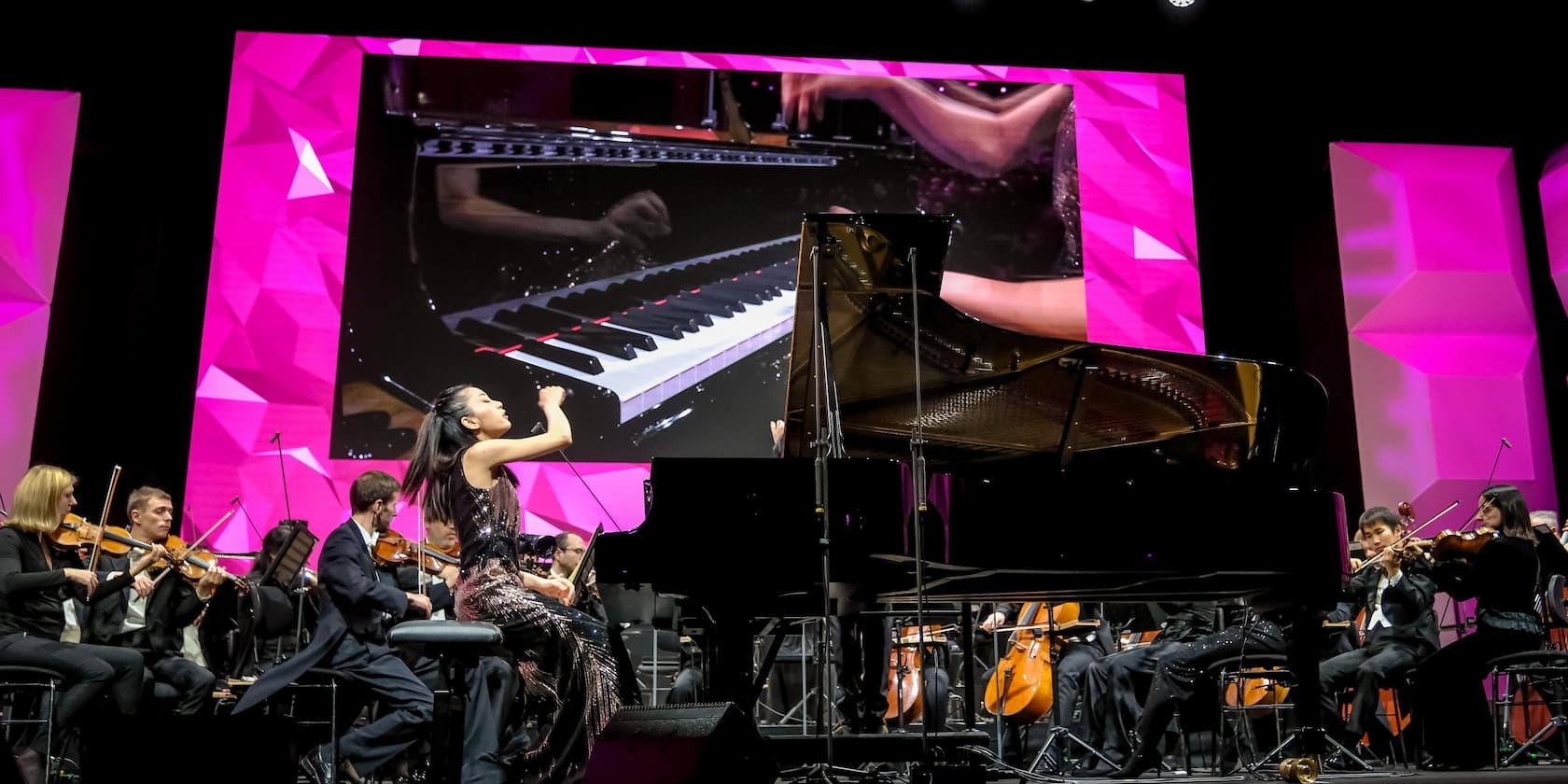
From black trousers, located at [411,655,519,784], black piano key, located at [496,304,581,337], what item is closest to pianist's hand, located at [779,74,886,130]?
black piano key, located at [496,304,581,337]

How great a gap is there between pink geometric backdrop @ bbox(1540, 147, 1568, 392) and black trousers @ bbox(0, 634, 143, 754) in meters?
10.4

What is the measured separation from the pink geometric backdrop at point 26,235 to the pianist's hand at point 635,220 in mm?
3965

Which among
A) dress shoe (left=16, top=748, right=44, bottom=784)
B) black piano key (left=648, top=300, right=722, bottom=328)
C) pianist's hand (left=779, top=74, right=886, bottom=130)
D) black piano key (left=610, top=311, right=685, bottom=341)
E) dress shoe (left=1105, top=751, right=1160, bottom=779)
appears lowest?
dress shoe (left=1105, top=751, right=1160, bottom=779)

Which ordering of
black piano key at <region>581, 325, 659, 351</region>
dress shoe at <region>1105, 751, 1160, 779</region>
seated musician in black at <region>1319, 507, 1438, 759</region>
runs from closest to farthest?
dress shoe at <region>1105, 751, 1160, 779</region>
seated musician in black at <region>1319, 507, 1438, 759</region>
black piano key at <region>581, 325, 659, 351</region>

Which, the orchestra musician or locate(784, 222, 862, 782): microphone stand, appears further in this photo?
the orchestra musician

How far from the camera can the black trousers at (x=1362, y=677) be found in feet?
21.2

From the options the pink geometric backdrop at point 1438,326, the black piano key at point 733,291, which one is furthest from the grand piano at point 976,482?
the pink geometric backdrop at point 1438,326

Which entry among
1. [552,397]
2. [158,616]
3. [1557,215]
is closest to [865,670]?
[552,397]

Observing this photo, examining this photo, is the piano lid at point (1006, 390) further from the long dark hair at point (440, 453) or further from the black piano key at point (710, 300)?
the black piano key at point (710, 300)

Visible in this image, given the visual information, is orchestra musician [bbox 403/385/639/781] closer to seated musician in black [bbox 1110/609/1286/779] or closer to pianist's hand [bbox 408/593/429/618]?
pianist's hand [bbox 408/593/429/618]

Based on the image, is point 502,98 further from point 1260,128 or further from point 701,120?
point 1260,128

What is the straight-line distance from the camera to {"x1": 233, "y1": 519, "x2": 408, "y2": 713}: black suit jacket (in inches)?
202

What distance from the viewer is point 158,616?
654cm

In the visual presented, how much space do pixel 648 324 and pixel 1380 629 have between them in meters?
5.13
